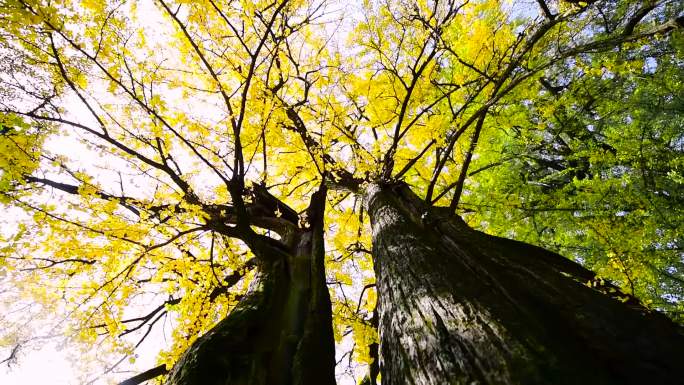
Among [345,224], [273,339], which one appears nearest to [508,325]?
[273,339]

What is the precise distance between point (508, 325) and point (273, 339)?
1.89 meters

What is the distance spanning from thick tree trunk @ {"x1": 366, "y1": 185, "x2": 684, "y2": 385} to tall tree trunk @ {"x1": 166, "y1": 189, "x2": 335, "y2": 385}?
754 millimetres

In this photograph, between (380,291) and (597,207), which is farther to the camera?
(597,207)

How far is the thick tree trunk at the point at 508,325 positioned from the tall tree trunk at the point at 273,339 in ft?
2.47

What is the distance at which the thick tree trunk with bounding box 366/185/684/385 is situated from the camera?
115 centimetres

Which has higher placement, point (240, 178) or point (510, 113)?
point (510, 113)

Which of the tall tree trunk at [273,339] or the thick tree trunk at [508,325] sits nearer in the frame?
the thick tree trunk at [508,325]

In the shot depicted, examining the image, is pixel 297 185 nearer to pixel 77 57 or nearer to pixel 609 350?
pixel 77 57

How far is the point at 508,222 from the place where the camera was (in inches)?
229

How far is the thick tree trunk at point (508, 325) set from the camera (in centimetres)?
115

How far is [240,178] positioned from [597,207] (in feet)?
18.3

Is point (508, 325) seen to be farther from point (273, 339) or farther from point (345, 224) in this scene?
point (345, 224)

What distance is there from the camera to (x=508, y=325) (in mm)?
1365

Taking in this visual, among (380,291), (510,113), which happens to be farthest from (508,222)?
(380,291)
